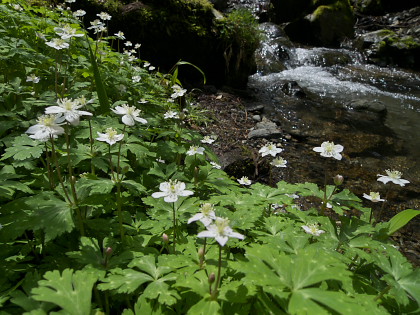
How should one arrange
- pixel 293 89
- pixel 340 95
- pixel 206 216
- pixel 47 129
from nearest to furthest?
1. pixel 206 216
2. pixel 47 129
3. pixel 293 89
4. pixel 340 95

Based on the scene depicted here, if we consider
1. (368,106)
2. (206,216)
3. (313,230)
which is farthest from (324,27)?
(206,216)

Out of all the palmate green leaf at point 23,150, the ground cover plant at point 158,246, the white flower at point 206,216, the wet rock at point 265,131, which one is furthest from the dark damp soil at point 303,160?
the palmate green leaf at point 23,150

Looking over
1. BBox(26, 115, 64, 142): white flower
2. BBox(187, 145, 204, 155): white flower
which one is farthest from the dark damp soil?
BBox(26, 115, 64, 142): white flower

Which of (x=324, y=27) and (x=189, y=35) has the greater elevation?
(x=324, y=27)

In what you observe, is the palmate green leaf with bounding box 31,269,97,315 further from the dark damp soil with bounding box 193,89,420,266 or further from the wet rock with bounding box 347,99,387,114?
the wet rock with bounding box 347,99,387,114

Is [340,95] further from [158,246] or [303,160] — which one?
[158,246]

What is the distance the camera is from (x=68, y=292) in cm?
135

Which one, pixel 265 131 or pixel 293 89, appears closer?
pixel 265 131

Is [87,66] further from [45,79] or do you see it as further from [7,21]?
[7,21]

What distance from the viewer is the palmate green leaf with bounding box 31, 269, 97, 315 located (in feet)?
4.25

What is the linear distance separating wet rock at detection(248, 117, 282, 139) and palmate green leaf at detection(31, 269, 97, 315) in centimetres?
490

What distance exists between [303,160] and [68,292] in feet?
16.2

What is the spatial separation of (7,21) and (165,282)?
3.68 meters

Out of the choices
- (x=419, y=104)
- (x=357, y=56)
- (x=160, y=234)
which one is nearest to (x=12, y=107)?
(x=160, y=234)
